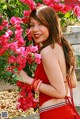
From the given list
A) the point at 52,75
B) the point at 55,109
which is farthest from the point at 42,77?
the point at 55,109

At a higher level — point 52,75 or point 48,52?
point 48,52

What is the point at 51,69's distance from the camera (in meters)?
3.22

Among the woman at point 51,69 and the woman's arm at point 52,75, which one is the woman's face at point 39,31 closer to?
the woman at point 51,69

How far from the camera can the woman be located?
10.6ft

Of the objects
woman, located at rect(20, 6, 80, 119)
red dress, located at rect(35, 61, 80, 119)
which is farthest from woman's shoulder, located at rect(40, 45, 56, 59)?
red dress, located at rect(35, 61, 80, 119)

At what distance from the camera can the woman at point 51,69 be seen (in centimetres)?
324

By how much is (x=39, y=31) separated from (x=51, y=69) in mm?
323

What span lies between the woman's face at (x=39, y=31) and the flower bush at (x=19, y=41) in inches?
3.1

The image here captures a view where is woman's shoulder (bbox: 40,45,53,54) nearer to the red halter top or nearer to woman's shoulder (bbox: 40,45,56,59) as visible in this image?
woman's shoulder (bbox: 40,45,56,59)

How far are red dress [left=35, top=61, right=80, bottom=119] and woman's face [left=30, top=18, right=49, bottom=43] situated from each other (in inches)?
7.5

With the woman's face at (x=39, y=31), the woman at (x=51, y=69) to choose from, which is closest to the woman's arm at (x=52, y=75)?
the woman at (x=51, y=69)

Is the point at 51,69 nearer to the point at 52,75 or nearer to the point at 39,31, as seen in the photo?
the point at 52,75

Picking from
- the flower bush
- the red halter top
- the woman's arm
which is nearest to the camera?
the flower bush

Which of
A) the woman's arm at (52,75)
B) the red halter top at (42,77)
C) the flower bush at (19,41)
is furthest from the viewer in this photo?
the red halter top at (42,77)
